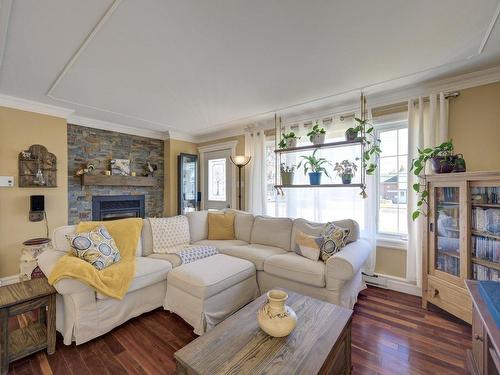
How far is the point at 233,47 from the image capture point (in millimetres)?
1898

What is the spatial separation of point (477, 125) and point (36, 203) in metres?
5.34

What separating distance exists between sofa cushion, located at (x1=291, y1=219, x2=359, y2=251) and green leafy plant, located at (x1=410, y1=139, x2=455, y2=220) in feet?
2.05

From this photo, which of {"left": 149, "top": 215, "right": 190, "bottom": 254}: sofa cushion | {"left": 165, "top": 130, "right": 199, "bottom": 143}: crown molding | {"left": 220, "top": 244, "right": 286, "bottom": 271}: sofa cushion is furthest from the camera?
{"left": 165, "top": 130, "right": 199, "bottom": 143}: crown molding

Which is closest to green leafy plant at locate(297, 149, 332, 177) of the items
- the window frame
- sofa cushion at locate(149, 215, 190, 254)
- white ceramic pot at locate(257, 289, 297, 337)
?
the window frame

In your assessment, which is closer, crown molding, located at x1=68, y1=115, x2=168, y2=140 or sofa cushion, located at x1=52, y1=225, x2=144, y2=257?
sofa cushion, located at x1=52, y1=225, x2=144, y2=257

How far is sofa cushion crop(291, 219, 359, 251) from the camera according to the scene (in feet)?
9.12

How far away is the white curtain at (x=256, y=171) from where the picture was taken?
4.02m

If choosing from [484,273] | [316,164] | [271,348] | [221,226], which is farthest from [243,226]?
[484,273]

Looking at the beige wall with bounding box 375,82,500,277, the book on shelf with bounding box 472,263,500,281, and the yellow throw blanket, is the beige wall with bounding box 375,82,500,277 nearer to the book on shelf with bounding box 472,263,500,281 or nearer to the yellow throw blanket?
the book on shelf with bounding box 472,263,500,281

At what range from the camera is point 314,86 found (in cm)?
266

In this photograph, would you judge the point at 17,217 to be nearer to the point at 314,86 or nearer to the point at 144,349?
the point at 144,349

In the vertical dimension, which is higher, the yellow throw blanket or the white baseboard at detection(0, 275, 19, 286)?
the yellow throw blanket

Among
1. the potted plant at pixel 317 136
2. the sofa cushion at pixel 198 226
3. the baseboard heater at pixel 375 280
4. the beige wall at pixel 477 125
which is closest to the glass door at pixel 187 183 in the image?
the sofa cushion at pixel 198 226

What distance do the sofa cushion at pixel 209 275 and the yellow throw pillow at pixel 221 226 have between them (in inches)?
Result: 33.3
